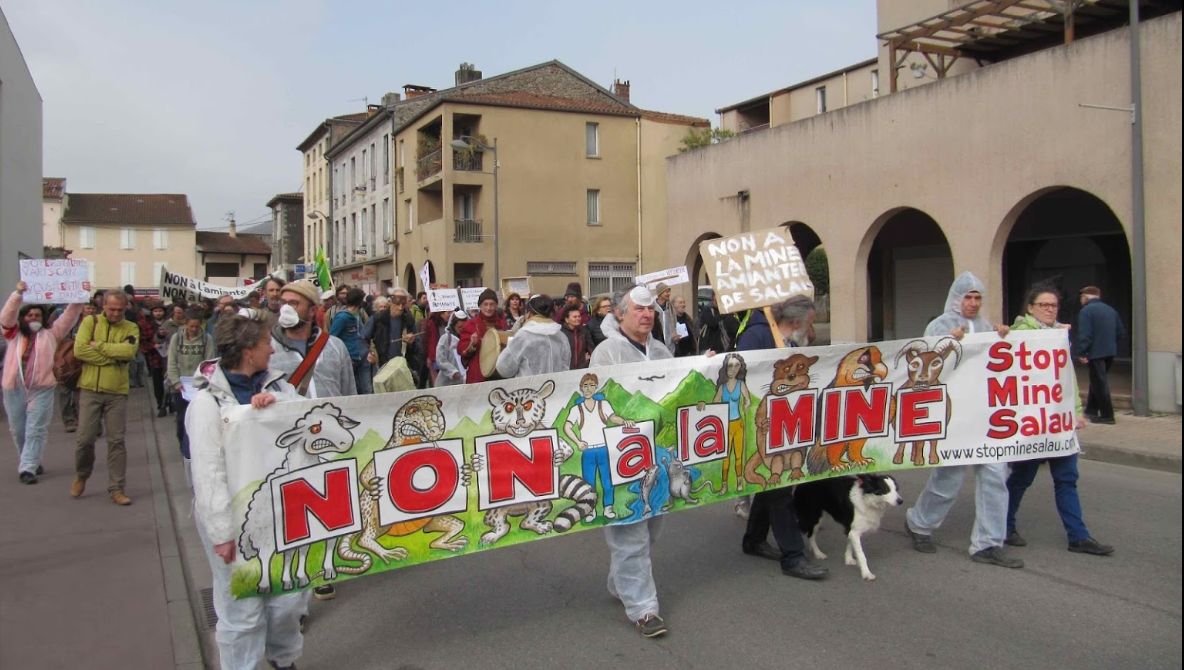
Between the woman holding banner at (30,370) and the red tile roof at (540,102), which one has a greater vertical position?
the red tile roof at (540,102)

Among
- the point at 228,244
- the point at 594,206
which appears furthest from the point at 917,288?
the point at 228,244

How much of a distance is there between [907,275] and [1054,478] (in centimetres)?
1724

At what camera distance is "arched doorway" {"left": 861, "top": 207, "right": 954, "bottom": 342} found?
20.9 metres

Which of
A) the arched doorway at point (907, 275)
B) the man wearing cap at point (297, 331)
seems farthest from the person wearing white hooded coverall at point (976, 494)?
the arched doorway at point (907, 275)

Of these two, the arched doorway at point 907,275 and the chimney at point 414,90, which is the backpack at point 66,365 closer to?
the arched doorway at point 907,275

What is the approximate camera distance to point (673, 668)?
4.26 m

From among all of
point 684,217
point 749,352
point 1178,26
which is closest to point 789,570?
point 749,352

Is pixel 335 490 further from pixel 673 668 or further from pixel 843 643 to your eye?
pixel 843 643

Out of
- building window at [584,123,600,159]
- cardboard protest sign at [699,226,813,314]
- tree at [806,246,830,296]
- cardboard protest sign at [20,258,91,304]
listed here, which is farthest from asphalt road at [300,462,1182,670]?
tree at [806,246,830,296]

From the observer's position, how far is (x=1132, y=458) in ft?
30.9

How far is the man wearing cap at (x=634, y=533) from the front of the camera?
4660 mm

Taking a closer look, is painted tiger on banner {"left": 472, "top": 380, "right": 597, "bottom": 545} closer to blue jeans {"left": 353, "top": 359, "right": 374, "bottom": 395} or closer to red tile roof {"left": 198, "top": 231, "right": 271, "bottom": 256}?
blue jeans {"left": 353, "top": 359, "right": 374, "bottom": 395}

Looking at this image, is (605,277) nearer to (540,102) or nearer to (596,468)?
(540,102)

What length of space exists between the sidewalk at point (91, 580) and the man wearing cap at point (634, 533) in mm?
2188
